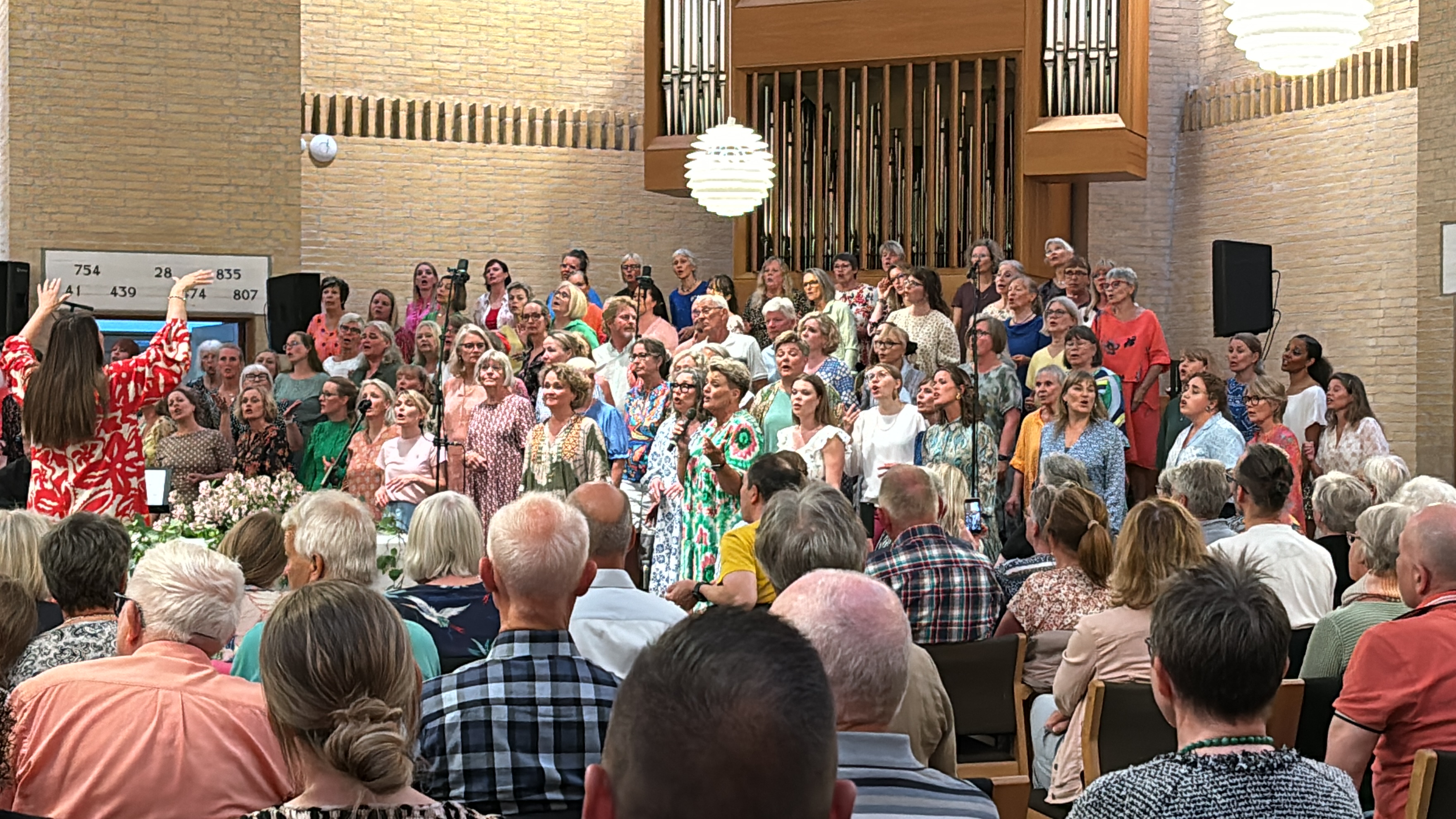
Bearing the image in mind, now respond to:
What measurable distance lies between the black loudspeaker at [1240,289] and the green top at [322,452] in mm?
5825

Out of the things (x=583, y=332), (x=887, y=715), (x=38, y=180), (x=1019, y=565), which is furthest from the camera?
(x=38, y=180)

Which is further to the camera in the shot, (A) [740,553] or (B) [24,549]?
(A) [740,553]

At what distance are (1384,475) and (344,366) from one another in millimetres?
6980

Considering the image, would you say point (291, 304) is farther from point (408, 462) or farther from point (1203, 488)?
point (1203, 488)

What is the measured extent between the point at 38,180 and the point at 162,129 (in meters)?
0.97

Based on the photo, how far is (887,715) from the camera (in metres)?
2.57

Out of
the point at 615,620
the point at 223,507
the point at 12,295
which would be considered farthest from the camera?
the point at 12,295

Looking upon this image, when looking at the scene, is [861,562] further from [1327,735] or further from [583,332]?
[583,332]

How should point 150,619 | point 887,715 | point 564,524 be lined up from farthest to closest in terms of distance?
point 564,524, point 150,619, point 887,715

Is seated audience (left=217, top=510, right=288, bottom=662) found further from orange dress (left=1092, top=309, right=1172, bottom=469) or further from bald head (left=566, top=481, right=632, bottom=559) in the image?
orange dress (left=1092, top=309, right=1172, bottom=469)

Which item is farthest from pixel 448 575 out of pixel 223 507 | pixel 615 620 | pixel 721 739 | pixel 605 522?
pixel 721 739

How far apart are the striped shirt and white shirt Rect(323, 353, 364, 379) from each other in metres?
8.97

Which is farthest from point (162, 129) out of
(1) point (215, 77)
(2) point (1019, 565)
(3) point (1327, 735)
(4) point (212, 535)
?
(3) point (1327, 735)

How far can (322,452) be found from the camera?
9398mm
